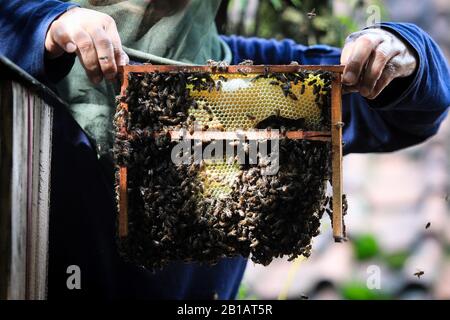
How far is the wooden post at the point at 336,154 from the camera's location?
291 centimetres

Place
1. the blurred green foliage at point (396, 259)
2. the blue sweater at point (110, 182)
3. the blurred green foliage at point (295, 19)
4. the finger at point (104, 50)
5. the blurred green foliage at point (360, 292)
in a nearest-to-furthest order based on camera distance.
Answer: the finger at point (104, 50), the blue sweater at point (110, 182), the blurred green foliage at point (360, 292), the blurred green foliage at point (396, 259), the blurred green foliage at point (295, 19)

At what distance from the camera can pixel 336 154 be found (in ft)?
9.61

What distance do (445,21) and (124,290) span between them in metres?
3.42

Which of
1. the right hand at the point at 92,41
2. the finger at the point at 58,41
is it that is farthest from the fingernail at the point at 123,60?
the finger at the point at 58,41

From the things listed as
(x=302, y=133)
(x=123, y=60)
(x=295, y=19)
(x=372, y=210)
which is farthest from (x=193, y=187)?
(x=295, y=19)

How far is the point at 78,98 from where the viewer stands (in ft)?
12.3

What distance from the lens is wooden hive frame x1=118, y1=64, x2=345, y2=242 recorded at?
2.89 m

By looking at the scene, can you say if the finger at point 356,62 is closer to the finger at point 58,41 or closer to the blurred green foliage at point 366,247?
the finger at point 58,41

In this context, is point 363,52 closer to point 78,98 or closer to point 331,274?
point 78,98

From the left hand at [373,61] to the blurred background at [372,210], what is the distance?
4.64ft

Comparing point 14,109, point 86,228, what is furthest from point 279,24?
point 14,109

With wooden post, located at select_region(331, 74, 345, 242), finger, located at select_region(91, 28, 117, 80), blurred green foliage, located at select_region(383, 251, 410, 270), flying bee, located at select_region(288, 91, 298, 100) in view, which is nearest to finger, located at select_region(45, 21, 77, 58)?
finger, located at select_region(91, 28, 117, 80)

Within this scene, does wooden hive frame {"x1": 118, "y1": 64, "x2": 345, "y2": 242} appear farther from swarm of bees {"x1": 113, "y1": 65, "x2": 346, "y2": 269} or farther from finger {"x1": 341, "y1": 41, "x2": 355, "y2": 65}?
finger {"x1": 341, "y1": 41, "x2": 355, "y2": 65}

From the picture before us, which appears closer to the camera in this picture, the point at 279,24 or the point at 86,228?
the point at 86,228
